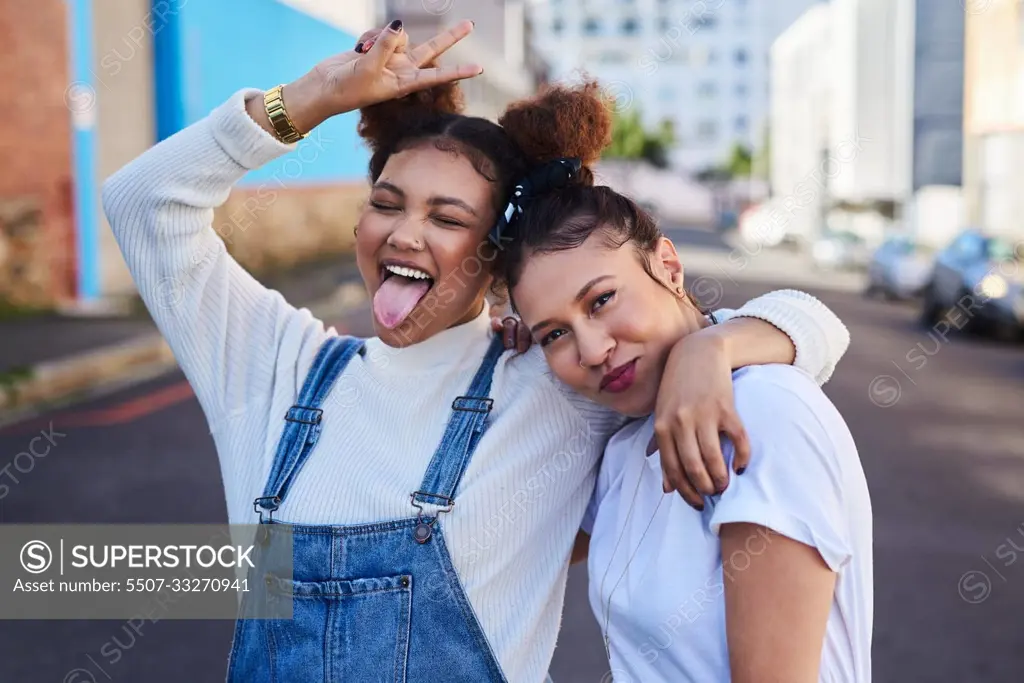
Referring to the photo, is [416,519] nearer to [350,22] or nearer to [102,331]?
[102,331]

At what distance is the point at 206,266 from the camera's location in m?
2.03

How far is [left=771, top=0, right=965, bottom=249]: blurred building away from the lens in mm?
28953

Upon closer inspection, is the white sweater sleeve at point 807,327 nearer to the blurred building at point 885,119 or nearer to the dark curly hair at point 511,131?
the dark curly hair at point 511,131

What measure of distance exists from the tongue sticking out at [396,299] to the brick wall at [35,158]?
11953 mm

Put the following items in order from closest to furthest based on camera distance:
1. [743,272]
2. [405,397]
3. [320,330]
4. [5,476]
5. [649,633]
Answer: [649,633]
[405,397]
[320,330]
[5,476]
[743,272]

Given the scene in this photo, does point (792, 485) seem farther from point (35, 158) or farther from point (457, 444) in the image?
point (35, 158)

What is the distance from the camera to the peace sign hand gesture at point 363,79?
192 cm

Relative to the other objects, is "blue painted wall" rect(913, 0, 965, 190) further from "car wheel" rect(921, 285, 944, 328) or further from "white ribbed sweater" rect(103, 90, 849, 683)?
"white ribbed sweater" rect(103, 90, 849, 683)

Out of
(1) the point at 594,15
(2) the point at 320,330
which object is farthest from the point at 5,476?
(1) the point at 594,15

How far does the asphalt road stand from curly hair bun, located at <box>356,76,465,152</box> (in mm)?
2411

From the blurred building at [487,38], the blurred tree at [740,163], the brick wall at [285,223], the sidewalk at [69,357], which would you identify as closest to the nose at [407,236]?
the sidewalk at [69,357]

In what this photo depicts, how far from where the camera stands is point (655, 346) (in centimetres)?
176

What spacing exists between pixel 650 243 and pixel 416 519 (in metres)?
0.60

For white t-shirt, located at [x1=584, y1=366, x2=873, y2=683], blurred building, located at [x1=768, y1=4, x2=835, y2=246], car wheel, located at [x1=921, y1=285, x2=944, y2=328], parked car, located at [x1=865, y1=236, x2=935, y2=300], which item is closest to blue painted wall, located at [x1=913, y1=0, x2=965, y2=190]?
blurred building, located at [x1=768, y1=4, x2=835, y2=246]
